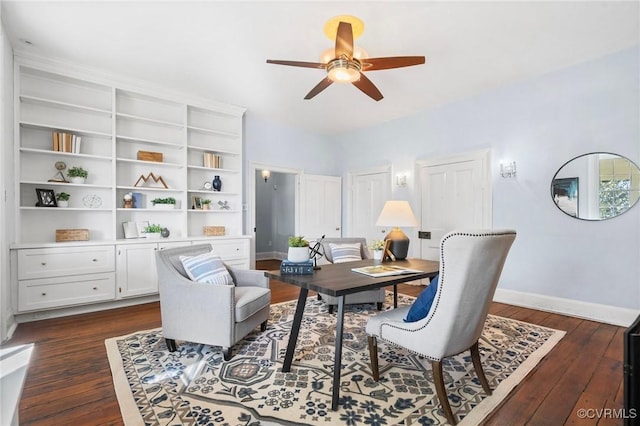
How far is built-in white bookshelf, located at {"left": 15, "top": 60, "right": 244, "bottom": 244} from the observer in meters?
3.41

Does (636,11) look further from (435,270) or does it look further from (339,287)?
(339,287)

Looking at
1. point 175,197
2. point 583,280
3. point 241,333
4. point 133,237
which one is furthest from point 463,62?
point 133,237

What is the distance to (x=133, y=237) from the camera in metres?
3.93

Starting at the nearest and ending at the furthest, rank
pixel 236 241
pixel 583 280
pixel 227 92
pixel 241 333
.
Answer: pixel 241 333 → pixel 583 280 → pixel 227 92 → pixel 236 241

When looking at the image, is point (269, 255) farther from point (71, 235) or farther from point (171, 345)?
point (171, 345)

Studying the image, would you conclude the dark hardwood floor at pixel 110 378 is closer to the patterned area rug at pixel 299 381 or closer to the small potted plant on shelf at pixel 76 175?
the patterned area rug at pixel 299 381

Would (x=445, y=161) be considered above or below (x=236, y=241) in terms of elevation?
above

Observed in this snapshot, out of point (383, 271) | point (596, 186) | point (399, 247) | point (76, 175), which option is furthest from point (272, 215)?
point (596, 186)

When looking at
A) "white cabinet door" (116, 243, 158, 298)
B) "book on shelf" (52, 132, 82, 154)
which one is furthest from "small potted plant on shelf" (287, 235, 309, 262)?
A: "book on shelf" (52, 132, 82, 154)

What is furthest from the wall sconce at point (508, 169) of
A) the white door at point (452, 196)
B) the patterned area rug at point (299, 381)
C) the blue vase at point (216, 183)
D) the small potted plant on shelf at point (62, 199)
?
the small potted plant on shelf at point (62, 199)

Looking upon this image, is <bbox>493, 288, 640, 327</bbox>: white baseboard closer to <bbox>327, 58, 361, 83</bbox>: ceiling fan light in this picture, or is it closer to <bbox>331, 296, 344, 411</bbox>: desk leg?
<bbox>331, 296, 344, 411</bbox>: desk leg

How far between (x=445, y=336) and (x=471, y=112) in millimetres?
3747

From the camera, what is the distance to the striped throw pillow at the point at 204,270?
8.17 feet

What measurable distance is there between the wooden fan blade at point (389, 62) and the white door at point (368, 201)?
2927 mm
